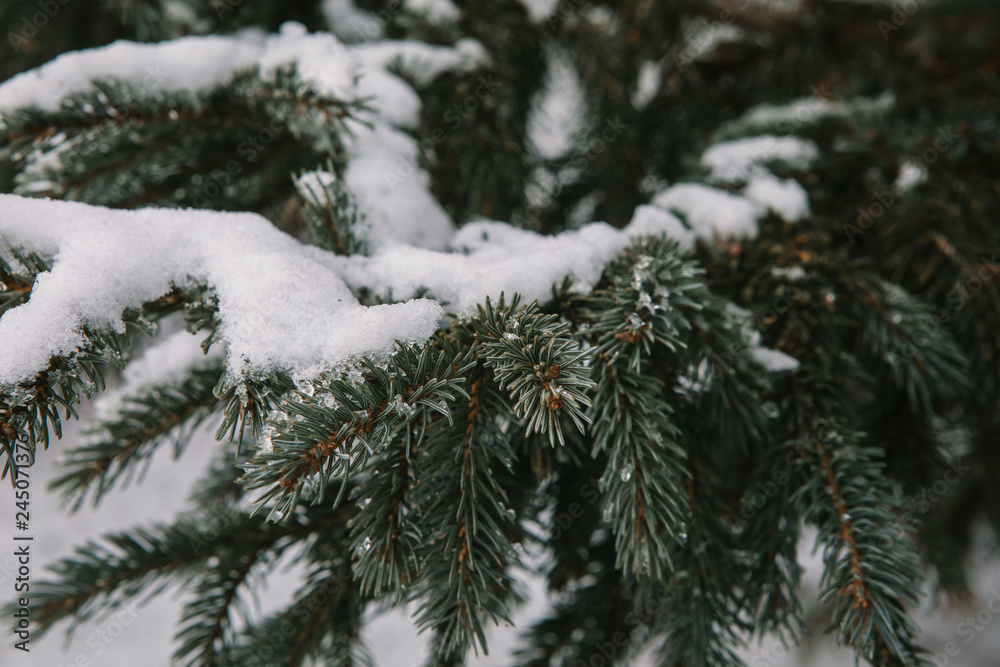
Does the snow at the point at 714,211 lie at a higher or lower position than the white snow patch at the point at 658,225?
higher

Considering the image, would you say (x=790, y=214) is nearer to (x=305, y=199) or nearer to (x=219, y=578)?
(x=305, y=199)

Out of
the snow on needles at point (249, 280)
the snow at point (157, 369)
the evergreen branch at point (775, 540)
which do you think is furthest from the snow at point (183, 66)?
the evergreen branch at point (775, 540)

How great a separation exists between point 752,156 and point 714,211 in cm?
21

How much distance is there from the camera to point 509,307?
594 mm

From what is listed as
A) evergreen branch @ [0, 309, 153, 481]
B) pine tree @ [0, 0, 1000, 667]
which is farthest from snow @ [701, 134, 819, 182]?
evergreen branch @ [0, 309, 153, 481]

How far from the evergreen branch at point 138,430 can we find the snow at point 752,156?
34.7 inches

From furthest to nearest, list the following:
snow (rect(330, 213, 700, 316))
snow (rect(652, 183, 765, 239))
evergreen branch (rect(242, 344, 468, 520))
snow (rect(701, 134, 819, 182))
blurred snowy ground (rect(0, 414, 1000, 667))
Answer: blurred snowy ground (rect(0, 414, 1000, 667))
snow (rect(701, 134, 819, 182))
snow (rect(652, 183, 765, 239))
snow (rect(330, 213, 700, 316))
evergreen branch (rect(242, 344, 468, 520))

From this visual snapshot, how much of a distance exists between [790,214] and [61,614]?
1183 millimetres

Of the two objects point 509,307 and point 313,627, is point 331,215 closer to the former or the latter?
point 509,307

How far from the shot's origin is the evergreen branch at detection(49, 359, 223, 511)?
80 cm

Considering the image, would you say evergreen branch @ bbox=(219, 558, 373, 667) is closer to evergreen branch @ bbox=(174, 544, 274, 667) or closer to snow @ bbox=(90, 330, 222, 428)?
evergreen branch @ bbox=(174, 544, 274, 667)

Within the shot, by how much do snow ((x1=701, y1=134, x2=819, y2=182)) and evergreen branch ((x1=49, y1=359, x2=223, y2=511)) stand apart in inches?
34.7

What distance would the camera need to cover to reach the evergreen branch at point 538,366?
492 mm

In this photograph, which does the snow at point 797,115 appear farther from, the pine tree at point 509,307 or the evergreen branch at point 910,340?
the evergreen branch at point 910,340
